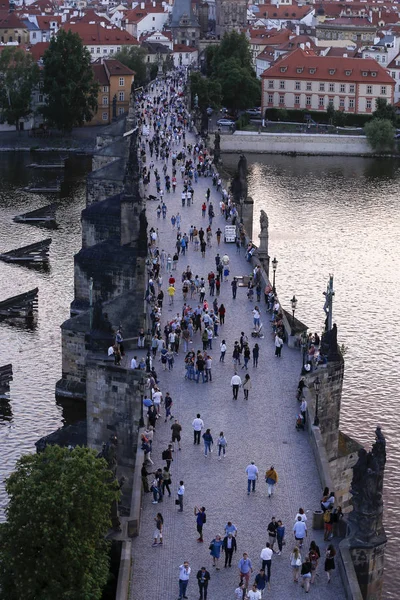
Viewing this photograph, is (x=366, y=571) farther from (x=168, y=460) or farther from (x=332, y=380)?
(x=332, y=380)

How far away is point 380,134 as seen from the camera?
12394cm

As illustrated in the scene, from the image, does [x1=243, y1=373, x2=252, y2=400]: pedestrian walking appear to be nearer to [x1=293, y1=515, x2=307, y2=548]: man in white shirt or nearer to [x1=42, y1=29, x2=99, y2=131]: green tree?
[x1=293, y1=515, x2=307, y2=548]: man in white shirt

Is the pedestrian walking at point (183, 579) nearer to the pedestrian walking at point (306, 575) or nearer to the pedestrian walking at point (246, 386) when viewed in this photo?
the pedestrian walking at point (306, 575)

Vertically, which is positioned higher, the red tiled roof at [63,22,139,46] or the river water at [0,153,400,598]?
the red tiled roof at [63,22,139,46]

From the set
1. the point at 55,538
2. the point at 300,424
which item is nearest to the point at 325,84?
the point at 300,424

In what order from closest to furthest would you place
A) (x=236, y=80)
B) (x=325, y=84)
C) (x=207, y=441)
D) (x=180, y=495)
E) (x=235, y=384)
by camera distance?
(x=180, y=495) → (x=207, y=441) → (x=235, y=384) → (x=325, y=84) → (x=236, y=80)

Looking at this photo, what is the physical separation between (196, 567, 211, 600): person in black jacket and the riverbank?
325 feet

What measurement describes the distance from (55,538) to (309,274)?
46737 mm

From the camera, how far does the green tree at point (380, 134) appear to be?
12400cm

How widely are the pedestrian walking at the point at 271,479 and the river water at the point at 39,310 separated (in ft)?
40.9

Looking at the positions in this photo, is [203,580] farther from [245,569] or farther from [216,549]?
[216,549]

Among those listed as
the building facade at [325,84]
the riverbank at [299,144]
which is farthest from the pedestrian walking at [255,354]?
the building facade at [325,84]

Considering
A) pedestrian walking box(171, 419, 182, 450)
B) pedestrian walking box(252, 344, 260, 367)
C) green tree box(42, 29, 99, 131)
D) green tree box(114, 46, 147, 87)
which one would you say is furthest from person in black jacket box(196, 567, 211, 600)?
green tree box(114, 46, 147, 87)

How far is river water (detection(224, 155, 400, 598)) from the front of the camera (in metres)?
52.3
